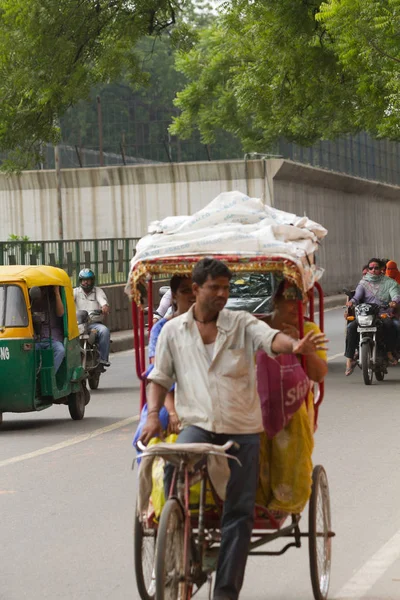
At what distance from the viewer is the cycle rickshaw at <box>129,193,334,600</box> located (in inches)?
218

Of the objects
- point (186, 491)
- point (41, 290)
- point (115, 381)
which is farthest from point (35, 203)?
point (186, 491)

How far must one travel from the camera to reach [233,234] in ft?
22.4

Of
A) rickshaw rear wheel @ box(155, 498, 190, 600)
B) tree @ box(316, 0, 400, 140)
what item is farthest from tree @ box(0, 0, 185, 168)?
rickshaw rear wheel @ box(155, 498, 190, 600)

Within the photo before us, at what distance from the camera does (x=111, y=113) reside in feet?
301

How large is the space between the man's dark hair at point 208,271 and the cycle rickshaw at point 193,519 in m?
0.74

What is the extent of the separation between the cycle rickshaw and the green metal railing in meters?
17.6

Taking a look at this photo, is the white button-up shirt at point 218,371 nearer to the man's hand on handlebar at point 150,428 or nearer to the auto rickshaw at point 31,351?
the man's hand on handlebar at point 150,428

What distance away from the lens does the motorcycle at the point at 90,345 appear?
1738 centimetres

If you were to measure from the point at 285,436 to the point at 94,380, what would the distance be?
456 inches

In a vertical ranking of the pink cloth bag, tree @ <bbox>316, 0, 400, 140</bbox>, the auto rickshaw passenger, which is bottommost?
the auto rickshaw passenger

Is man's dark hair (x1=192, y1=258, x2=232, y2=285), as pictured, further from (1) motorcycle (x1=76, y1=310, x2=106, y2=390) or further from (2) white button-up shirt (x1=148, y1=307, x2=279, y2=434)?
(1) motorcycle (x1=76, y1=310, x2=106, y2=390)

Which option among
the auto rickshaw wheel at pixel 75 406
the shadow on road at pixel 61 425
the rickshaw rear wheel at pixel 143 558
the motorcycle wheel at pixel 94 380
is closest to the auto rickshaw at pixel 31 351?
the auto rickshaw wheel at pixel 75 406

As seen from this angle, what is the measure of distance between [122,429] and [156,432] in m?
7.54

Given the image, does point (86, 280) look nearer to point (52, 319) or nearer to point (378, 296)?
point (52, 319)
